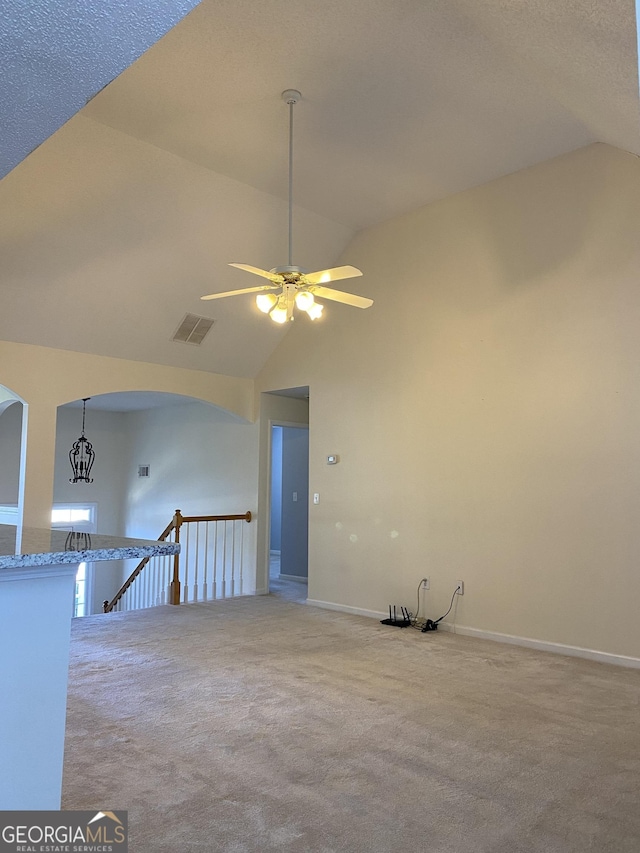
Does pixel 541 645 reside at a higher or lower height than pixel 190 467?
lower

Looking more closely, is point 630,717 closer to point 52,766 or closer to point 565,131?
point 52,766

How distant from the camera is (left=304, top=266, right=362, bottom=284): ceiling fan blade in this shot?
11.6 ft

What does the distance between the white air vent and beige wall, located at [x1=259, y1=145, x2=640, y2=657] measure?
1270 mm

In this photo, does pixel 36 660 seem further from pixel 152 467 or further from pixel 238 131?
pixel 152 467

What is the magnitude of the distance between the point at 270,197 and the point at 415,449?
8.69ft

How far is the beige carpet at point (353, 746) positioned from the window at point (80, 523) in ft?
17.0

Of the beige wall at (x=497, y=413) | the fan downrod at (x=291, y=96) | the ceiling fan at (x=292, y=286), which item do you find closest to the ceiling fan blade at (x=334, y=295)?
the ceiling fan at (x=292, y=286)

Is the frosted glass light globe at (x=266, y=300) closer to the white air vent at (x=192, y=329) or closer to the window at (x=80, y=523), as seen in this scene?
the white air vent at (x=192, y=329)

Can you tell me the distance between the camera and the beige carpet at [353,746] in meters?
2.24

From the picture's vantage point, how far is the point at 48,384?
18.6 feet

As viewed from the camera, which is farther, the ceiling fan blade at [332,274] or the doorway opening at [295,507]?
the doorway opening at [295,507]

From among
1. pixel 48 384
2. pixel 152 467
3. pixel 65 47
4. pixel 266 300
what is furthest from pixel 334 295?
pixel 152 467

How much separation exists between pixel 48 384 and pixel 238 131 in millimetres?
2911

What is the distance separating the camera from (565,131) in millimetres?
4391
